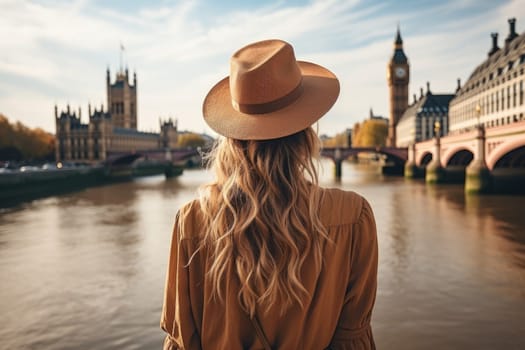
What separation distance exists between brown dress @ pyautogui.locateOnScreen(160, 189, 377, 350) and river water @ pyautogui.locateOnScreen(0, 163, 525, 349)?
500 cm

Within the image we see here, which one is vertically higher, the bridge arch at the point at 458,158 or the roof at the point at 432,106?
the roof at the point at 432,106

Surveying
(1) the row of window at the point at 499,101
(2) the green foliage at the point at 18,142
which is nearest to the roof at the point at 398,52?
(1) the row of window at the point at 499,101

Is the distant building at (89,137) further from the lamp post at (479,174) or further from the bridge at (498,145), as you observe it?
the lamp post at (479,174)

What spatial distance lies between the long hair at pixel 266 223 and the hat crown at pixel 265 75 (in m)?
0.16

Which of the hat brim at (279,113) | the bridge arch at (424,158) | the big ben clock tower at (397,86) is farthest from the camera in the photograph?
the big ben clock tower at (397,86)

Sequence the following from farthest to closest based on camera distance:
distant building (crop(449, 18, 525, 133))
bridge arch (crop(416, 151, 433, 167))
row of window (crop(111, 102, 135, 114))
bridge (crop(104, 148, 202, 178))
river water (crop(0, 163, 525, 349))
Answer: row of window (crop(111, 102, 135, 114)) → bridge (crop(104, 148, 202, 178)) → bridge arch (crop(416, 151, 433, 167)) → distant building (crop(449, 18, 525, 133)) → river water (crop(0, 163, 525, 349))

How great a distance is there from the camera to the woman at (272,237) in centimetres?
149

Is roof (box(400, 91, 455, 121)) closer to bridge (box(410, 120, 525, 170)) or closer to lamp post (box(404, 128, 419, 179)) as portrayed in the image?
lamp post (box(404, 128, 419, 179))

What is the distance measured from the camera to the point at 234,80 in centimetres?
152

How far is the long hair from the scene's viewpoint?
1479mm

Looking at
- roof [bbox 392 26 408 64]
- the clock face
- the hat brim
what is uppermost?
roof [bbox 392 26 408 64]

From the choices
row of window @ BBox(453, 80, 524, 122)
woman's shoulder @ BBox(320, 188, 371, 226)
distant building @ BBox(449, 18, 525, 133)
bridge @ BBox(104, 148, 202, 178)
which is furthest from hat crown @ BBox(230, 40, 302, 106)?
bridge @ BBox(104, 148, 202, 178)

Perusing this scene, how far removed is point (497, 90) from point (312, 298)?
1918 inches

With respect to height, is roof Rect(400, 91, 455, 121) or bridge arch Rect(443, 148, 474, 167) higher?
roof Rect(400, 91, 455, 121)
